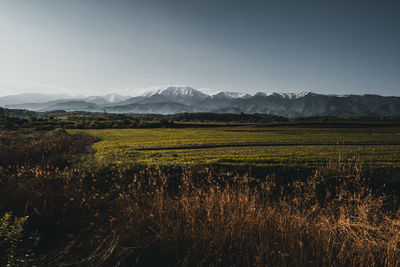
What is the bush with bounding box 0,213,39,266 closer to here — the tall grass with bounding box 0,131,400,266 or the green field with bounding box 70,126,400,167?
the tall grass with bounding box 0,131,400,266

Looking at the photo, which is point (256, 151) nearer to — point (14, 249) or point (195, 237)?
point (195, 237)

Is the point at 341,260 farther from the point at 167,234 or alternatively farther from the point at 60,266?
the point at 60,266

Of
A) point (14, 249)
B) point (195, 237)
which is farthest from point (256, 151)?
point (14, 249)

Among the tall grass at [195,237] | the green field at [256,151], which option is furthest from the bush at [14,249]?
the green field at [256,151]

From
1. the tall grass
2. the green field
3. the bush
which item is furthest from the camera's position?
the green field

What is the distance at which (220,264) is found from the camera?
15.2ft

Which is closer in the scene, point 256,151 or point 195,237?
point 195,237

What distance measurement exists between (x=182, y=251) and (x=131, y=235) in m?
1.51

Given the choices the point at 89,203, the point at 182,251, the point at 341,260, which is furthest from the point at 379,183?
the point at 89,203

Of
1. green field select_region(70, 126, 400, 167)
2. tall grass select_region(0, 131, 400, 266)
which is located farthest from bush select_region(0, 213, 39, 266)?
green field select_region(70, 126, 400, 167)

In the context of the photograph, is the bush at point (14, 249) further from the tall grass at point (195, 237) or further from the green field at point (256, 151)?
the green field at point (256, 151)

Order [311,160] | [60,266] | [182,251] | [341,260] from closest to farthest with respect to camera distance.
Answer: [60,266]
[341,260]
[182,251]
[311,160]

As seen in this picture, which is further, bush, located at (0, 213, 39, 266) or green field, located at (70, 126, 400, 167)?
green field, located at (70, 126, 400, 167)

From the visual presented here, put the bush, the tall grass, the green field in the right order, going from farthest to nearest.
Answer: the green field < the tall grass < the bush
